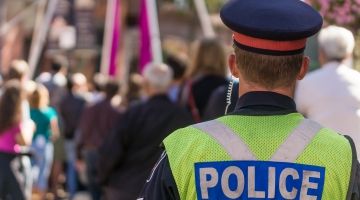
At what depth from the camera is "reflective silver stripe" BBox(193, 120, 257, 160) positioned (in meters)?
3.47

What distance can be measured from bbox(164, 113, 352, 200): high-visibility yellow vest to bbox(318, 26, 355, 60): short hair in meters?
3.09

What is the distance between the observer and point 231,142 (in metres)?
3.48

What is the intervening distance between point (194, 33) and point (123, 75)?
938 cm

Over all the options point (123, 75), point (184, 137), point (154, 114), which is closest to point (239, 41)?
point (184, 137)

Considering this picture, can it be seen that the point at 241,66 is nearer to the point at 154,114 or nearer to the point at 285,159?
the point at 285,159

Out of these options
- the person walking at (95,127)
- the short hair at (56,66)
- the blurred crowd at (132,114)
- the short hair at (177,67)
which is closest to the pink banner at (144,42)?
the blurred crowd at (132,114)

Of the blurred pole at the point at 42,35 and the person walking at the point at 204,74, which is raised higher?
the person walking at the point at 204,74

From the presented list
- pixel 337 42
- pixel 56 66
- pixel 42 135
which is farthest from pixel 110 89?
pixel 337 42

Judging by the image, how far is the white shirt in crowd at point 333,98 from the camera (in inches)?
249

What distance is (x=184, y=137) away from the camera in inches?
139

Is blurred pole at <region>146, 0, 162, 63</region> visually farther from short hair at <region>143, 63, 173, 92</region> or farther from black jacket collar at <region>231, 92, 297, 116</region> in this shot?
black jacket collar at <region>231, 92, 297, 116</region>

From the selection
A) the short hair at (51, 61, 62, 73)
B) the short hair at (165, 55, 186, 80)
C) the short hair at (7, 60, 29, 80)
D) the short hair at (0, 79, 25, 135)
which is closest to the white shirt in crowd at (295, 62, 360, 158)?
the short hair at (165, 55, 186, 80)

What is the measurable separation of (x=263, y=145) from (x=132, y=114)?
4.83 meters

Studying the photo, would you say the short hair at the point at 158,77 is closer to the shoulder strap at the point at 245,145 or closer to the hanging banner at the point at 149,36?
the shoulder strap at the point at 245,145
